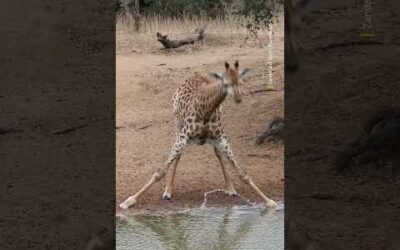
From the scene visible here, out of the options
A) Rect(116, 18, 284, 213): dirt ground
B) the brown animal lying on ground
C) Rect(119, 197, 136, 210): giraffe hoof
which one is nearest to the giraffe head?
Rect(116, 18, 284, 213): dirt ground

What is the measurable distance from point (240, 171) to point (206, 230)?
1.10 metres

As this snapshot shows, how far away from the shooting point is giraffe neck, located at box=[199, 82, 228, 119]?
7.04 meters

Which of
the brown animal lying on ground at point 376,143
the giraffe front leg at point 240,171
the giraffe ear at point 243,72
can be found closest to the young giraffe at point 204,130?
the giraffe front leg at point 240,171

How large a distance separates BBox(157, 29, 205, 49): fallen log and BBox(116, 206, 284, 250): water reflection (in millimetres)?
8381

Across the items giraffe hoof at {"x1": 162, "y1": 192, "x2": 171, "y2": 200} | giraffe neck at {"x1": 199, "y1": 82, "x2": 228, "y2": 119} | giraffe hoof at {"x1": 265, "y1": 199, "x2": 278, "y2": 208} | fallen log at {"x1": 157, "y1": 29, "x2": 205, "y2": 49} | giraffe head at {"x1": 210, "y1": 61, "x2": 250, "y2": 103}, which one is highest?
fallen log at {"x1": 157, "y1": 29, "x2": 205, "y2": 49}

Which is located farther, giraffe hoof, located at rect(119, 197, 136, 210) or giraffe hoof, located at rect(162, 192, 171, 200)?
giraffe hoof, located at rect(162, 192, 171, 200)

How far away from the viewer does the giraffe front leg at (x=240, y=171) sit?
6938 mm

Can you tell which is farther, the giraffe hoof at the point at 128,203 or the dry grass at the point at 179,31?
the dry grass at the point at 179,31

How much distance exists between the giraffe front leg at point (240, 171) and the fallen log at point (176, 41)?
7908 millimetres

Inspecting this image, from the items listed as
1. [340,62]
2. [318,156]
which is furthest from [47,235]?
[340,62]

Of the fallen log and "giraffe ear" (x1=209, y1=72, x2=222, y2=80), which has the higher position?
the fallen log

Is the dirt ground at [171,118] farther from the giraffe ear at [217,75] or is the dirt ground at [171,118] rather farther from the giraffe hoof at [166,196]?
the giraffe ear at [217,75]

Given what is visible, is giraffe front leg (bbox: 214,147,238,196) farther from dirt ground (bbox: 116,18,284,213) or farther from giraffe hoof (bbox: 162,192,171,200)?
giraffe hoof (bbox: 162,192,171,200)

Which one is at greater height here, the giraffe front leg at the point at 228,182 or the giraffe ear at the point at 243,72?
the giraffe ear at the point at 243,72
